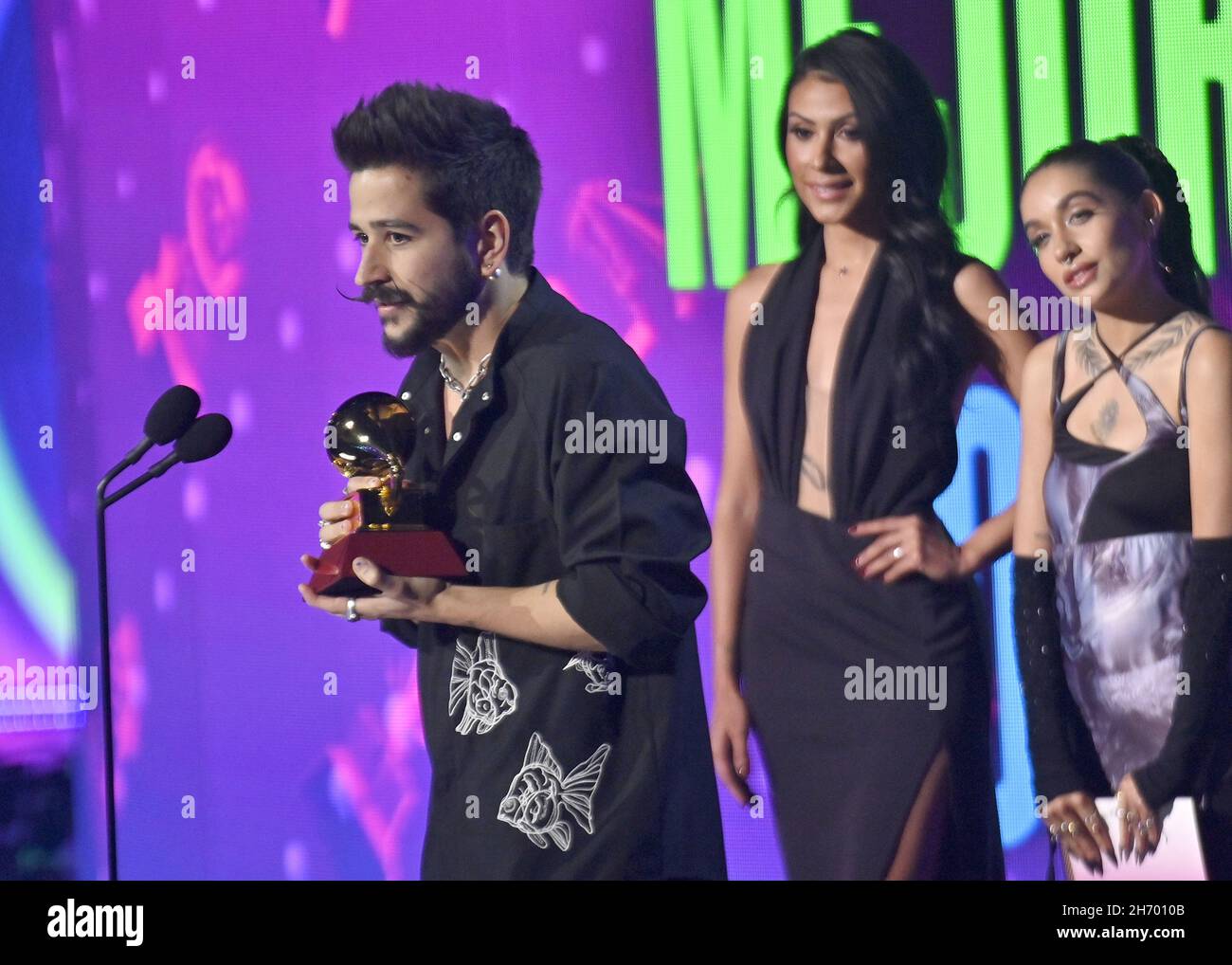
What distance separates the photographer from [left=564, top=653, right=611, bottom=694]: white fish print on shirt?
2.86m

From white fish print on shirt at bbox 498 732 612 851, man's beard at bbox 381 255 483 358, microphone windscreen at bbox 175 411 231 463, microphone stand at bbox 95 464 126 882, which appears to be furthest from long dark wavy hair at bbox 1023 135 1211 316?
microphone stand at bbox 95 464 126 882

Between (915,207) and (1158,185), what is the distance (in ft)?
1.75

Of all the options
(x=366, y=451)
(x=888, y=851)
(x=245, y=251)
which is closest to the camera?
(x=366, y=451)

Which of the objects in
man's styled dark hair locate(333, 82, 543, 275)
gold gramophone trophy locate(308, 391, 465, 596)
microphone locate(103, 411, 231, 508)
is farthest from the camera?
man's styled dark hair locate(333, 82, 543, 275)

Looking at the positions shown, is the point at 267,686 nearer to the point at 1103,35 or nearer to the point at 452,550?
the point at 452,550

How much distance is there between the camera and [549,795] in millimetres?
2887

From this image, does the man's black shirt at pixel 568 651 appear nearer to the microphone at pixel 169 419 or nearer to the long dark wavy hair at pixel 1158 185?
the microphone at pixel 169 419

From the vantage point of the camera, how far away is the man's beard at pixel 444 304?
296cm

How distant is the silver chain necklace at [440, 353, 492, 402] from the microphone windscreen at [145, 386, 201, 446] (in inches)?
21.5

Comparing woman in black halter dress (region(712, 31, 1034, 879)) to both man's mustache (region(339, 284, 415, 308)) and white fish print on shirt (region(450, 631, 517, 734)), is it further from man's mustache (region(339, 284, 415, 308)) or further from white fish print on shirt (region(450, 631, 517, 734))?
man's mustache (region(339, 284, 415, 308))

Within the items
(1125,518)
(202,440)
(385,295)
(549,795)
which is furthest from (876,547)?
(202,440)

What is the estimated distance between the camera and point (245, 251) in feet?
10.9
